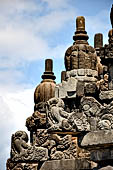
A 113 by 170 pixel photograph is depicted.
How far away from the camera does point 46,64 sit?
2012 centimetres

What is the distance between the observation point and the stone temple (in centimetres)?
872

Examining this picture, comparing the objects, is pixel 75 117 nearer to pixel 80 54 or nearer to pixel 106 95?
pixel 106 95

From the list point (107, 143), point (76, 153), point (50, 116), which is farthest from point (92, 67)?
point (107, 143)

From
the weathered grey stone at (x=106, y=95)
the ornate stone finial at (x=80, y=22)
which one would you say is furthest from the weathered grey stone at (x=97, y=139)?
the ornate stone finial at (x=80, y=22)

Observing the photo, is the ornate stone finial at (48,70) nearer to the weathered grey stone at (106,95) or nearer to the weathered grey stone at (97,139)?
the weathered grey stone at (106,95)

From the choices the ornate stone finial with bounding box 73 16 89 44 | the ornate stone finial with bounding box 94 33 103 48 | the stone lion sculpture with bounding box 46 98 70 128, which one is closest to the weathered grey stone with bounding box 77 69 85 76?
the ornate stone finial with bounding box 73 16 89 44

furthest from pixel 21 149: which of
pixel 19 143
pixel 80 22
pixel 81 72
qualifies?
pixel 80 22

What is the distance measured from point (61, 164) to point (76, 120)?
14.0ft

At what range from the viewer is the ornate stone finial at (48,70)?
64.3ft

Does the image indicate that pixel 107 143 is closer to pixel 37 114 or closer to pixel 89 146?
pixel 89 146

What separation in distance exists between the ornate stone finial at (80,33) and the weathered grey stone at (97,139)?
24.7 feet

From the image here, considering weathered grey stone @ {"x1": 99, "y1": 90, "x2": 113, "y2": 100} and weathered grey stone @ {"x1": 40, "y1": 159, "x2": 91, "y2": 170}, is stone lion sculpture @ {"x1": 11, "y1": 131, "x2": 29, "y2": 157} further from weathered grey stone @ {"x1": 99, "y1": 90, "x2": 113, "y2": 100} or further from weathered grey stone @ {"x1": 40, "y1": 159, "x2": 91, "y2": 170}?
weathered grey stone @ {"x1": 99, "y1": 90, "x2": 113, "y2": 100}

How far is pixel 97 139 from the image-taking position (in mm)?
8562

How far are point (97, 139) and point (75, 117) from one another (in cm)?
84
